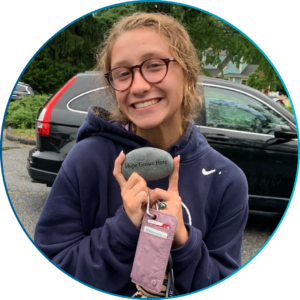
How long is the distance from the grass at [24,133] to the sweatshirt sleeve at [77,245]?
796cm

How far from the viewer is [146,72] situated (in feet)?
3.83

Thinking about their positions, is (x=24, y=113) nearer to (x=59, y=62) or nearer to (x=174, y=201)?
(x=59, y=62)

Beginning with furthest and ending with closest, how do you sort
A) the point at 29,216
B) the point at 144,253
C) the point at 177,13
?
the point at 177,13
the point at 29,216
the point at 144,253

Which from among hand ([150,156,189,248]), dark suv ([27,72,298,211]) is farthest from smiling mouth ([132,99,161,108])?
dark suv ([27,72,298,211])

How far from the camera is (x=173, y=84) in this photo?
3.95 feet

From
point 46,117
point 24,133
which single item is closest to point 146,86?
point 46,117

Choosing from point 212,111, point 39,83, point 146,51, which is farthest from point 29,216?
point 39,83

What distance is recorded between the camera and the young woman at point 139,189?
3.68 feet

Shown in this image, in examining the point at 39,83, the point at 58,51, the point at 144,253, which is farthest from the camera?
the point at 39,83

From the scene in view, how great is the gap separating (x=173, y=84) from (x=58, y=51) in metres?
10.4

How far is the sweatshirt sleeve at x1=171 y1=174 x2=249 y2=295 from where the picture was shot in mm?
1134

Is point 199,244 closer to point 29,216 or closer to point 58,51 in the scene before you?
point 29,216

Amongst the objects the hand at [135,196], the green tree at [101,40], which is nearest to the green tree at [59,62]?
the green tree at [101,40]

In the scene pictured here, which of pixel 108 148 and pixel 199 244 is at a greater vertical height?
pixel 108 148
